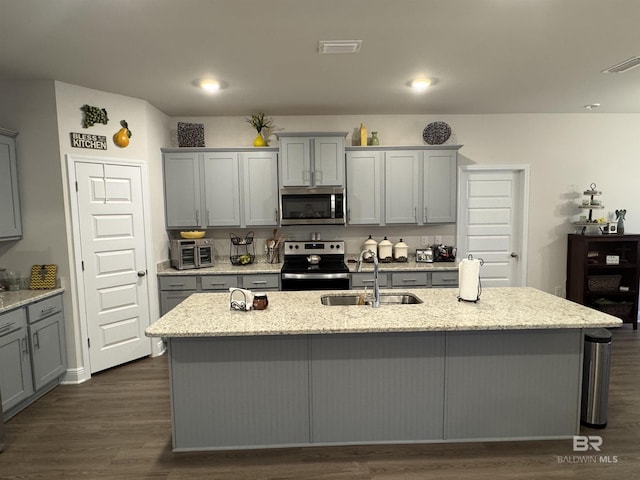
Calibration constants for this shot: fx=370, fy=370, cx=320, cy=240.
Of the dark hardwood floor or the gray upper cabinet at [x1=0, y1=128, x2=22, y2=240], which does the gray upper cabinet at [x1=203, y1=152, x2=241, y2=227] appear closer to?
the gray upper cabinet at [x1=0, y1=128, x2=22, y2=240]

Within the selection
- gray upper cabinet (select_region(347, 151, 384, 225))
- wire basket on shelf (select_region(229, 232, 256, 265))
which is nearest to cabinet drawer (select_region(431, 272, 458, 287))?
gray upper cabinet (select_region(347, 151, 384, 225))

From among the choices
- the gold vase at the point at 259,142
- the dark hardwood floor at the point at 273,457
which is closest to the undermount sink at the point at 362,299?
the dark hardwood floor at the point at 273,457

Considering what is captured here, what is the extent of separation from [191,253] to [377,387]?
8.97 ft

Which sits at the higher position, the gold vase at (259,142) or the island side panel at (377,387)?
the gold vase at (259,142)

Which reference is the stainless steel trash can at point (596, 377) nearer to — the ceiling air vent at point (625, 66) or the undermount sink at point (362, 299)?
the undermount sink at point (362, 299)

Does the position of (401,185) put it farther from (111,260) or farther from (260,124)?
(111,260)

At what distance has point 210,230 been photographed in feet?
15.4

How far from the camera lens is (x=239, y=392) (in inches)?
90.0

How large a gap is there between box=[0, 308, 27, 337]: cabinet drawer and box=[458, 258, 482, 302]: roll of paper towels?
3.26m

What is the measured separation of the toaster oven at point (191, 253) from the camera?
13.6ft

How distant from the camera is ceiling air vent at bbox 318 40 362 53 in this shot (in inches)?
102

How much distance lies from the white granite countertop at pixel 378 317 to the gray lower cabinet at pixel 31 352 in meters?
1.34

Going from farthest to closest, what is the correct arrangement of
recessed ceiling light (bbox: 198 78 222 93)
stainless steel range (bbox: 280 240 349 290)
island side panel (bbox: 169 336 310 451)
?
stainless steel range (bbox: 280 240 349 290), recessed ceiling light (bbox: 198 78 222 93), island side panel (bbox: 169 336 310 451)

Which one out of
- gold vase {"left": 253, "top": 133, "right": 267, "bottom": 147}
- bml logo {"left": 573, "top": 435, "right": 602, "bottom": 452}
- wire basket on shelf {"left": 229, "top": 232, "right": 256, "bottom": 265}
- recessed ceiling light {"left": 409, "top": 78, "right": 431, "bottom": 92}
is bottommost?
bml logo {"left": 573, "top": 435, "right": 602, "bottom": 452}
